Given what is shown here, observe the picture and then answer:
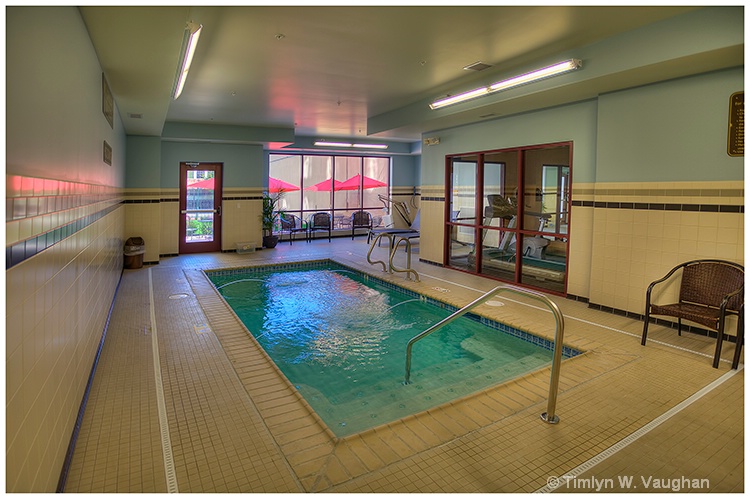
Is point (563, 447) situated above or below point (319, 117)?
below

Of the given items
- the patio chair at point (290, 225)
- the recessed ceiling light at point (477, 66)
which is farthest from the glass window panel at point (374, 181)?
the recessed ceiling light at point (477, 66)

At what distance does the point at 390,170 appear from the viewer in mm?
13719

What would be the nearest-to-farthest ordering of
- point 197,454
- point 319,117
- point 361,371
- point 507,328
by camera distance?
point 197,454 → point 361,371 → point 507,328 → point 319,117

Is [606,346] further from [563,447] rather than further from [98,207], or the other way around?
[98,207]

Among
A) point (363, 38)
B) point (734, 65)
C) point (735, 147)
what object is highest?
point (363, 38)

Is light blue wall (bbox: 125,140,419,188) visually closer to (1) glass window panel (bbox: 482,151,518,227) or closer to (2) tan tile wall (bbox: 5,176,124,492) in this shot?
(1) glass window panel (bbox: 482,151,518,227)

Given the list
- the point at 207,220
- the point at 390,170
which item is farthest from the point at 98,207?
the point at 390,170

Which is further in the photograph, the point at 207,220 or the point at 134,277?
the point at 207,220

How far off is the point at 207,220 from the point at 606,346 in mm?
8195

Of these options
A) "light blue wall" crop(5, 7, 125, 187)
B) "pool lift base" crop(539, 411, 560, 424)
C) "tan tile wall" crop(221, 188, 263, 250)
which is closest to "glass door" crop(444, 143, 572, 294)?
"pool lift base" crop(539, 411, 560, 424)

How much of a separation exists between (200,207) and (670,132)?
8.42 meters

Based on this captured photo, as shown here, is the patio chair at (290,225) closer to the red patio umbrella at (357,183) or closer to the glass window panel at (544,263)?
the red patio umbrella at (357,183)

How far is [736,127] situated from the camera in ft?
13.4

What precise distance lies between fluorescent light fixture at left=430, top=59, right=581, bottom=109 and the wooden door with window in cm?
554
